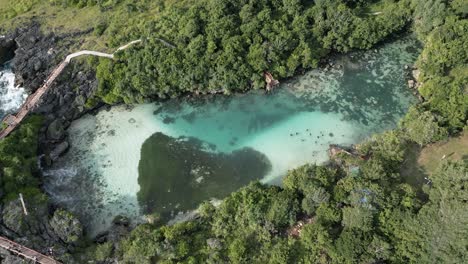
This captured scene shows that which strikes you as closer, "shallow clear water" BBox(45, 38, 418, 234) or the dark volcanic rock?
"shallow clear water" BBox(45, 38, 418, 234)

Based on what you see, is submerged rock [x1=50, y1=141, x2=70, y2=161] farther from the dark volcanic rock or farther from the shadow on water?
the dark volcanic rock

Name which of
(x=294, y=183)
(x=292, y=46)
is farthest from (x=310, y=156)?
(x=292, y=46)

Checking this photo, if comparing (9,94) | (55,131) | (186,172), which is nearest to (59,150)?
(55,131)

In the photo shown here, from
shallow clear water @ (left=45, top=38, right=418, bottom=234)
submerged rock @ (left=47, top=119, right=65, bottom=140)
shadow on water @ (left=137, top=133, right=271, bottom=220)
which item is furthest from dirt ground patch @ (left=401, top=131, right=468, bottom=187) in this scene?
submerged rock @ (left=47, top=119, right=65, bottom=140)

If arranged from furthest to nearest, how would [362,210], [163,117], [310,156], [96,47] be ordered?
[96,47]
[163,117]
[310,156]
[362,210]

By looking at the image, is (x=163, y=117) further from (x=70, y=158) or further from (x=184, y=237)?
(x=184, y=237)

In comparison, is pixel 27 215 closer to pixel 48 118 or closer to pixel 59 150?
pixel 59 150
